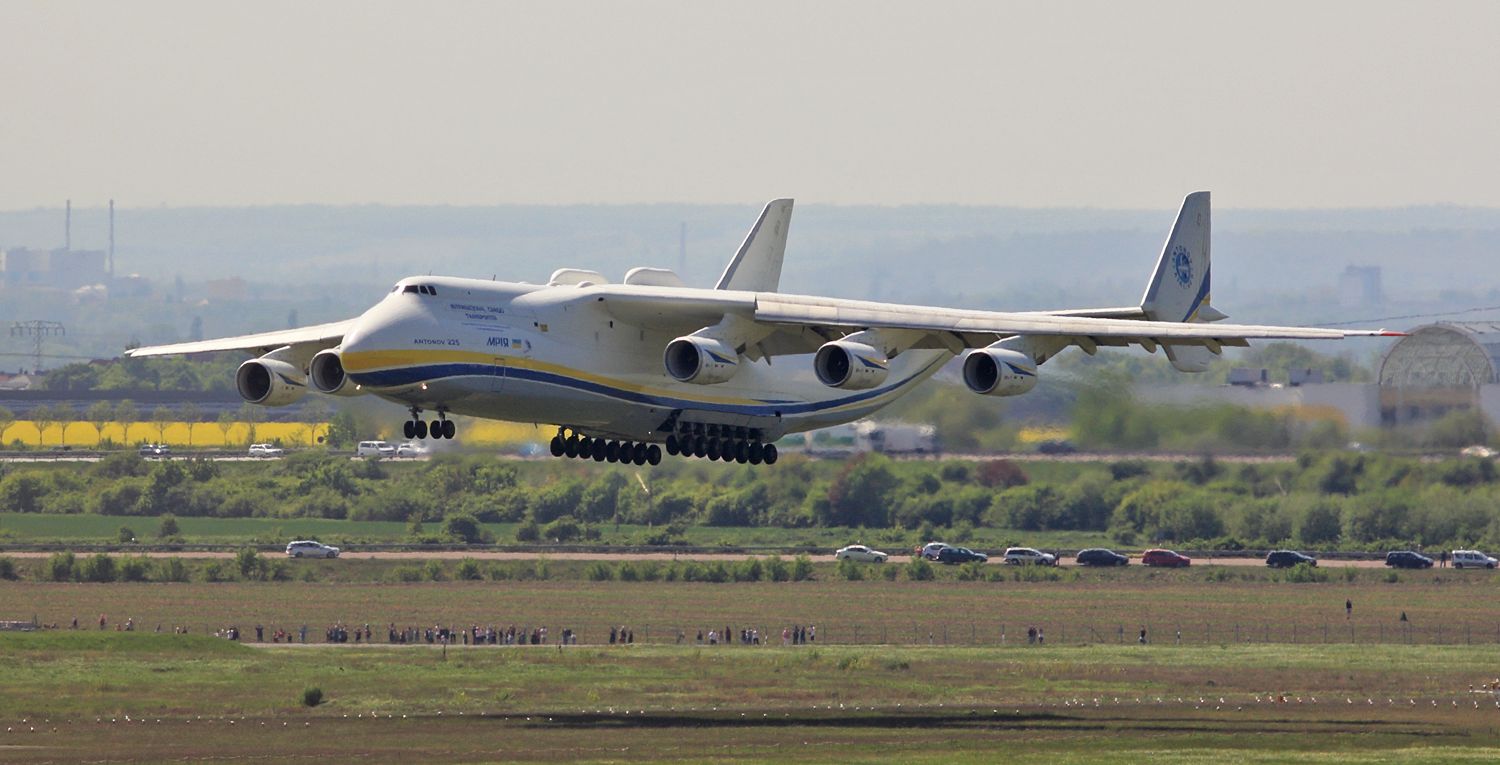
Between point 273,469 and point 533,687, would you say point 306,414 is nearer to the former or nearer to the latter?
point 273,469

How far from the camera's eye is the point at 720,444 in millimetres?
33281

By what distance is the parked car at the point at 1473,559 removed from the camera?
53.4 metres

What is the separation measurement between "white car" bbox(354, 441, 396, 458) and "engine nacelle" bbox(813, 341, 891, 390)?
28.8m

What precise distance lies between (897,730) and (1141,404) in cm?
1168

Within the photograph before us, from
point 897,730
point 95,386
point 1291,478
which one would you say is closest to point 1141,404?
point 1291,478

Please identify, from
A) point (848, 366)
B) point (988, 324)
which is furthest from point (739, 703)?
point (988, 324)

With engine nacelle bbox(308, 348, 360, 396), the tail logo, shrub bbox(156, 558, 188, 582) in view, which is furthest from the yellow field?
engine nacelle bbox(308, 348, 360, 396)

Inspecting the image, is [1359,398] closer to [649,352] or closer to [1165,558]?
[1165,558]

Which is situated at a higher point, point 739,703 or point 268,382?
point 268,382

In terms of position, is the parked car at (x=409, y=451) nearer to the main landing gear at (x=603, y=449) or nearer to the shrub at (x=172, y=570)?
Result: the shrub at (x=172, y=570)

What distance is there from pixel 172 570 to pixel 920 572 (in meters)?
17.9

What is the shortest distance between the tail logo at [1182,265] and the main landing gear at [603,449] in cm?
920

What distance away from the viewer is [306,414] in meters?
66.2

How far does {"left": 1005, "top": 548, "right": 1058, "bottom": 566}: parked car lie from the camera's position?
5609 centimetres
